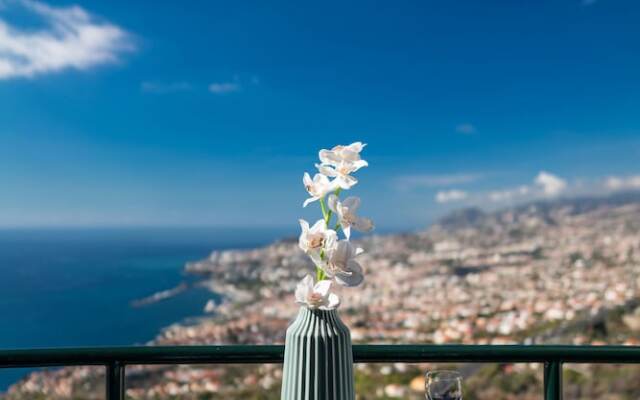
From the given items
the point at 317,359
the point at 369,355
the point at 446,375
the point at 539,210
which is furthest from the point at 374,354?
the point at 539,210

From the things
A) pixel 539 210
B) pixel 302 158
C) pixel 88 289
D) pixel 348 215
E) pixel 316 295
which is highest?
pixel 302 158

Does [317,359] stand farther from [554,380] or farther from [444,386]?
[554,380]

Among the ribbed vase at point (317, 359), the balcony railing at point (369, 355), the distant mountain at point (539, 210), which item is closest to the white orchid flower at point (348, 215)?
the ribbed vase at point (317, 359)

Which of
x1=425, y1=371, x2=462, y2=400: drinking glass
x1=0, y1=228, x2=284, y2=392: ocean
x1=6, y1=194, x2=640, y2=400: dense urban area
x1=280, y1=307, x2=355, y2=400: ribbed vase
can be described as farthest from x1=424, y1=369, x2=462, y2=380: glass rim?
x1=0, y1=228, x2=284, y2=392: ocean

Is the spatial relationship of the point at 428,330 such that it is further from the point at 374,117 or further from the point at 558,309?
the point at 374,117

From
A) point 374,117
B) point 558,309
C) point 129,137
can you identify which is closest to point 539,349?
point 558,309
